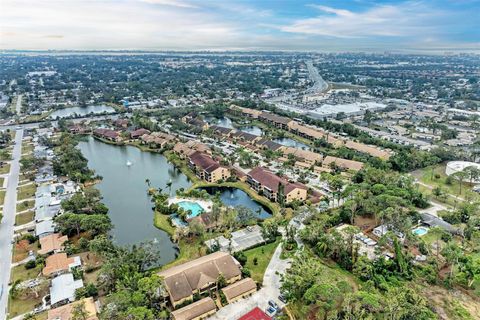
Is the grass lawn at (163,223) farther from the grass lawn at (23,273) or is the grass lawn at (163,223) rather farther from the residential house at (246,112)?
the residential house at (246,112)

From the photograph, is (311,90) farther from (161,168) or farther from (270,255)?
(270,255)

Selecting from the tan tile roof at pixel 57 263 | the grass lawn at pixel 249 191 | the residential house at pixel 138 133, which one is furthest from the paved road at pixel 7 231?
the grass lawn at pixel 249 191

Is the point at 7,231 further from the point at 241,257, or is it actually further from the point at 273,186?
the point at 273,186

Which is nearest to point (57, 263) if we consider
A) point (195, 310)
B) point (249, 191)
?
point (195, 310)

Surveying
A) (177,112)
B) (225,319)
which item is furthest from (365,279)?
(177,112)

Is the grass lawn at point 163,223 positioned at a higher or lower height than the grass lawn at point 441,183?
lower

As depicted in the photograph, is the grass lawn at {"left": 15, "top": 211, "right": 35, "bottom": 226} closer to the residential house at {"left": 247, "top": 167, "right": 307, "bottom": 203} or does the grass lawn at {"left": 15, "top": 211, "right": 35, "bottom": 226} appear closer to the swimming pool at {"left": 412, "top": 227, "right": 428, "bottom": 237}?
the residential house at {"left": 247, "top": 167, "right": 307, "bottom": 203}

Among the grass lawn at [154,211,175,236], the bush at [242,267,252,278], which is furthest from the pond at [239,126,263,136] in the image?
the bush at [242,267,252,278]
